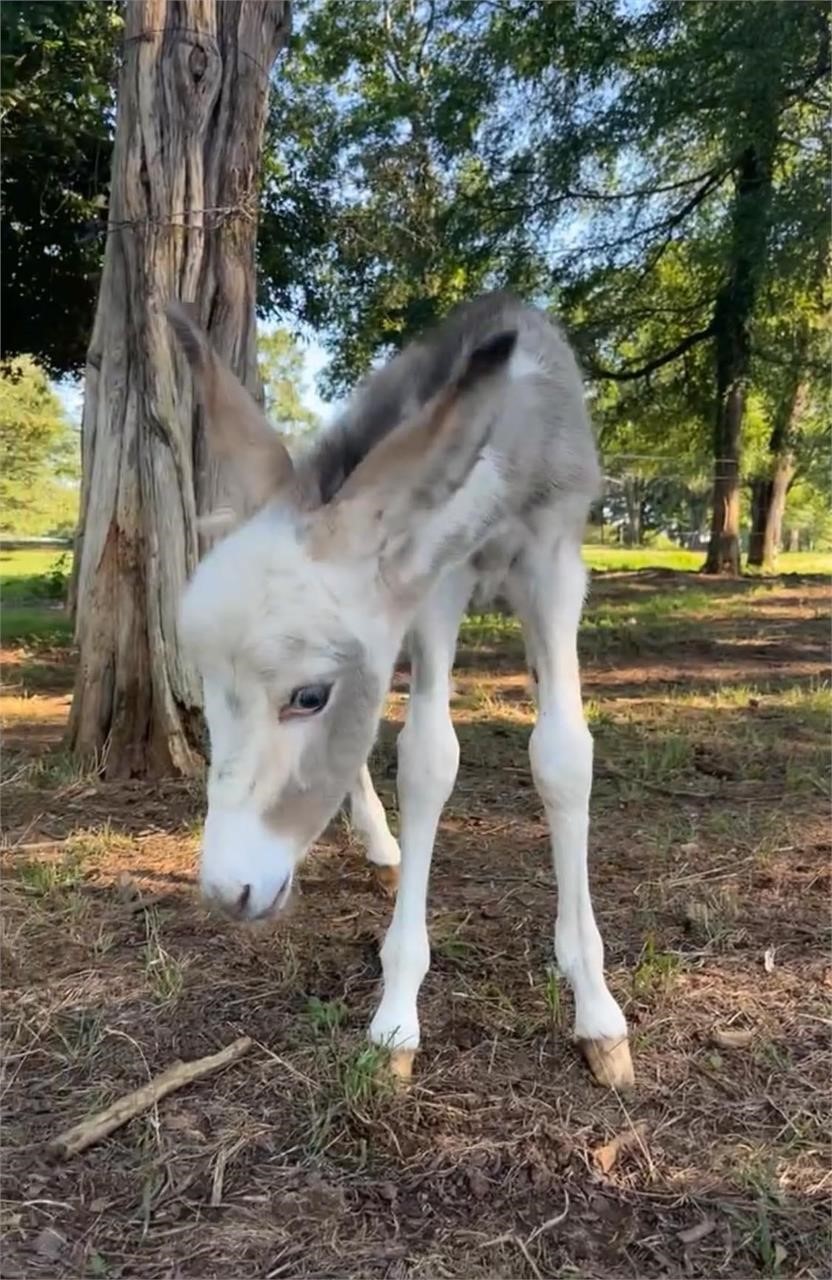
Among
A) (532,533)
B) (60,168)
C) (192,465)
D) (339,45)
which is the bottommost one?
(532,533)

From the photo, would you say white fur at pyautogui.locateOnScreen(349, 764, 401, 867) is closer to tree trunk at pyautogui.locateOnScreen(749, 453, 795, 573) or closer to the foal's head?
the foal's head

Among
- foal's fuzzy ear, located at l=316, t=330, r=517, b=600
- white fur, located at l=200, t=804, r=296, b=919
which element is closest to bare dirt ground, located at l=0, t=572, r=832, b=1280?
white fur, located at l=200, t=804, r=296, b=919

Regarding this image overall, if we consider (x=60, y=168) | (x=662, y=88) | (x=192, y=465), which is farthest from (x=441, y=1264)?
(x=60, y=168)

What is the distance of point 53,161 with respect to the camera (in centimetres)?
932

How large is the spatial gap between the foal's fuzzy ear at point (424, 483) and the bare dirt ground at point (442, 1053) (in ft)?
3.31

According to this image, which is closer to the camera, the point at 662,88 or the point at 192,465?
the point at 192,465

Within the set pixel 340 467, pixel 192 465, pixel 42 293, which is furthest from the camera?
pixel 42 293

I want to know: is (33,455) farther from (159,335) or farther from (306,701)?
(306,701)

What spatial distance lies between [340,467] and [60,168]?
29.9 ft

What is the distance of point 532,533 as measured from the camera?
2436mm

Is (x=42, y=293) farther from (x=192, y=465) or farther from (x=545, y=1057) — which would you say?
(x=545, y=1057)

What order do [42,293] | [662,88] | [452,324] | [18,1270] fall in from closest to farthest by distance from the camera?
[18,1270]
[452,324]
[662,88]
[42,293]

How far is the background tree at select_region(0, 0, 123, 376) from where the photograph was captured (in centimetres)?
822

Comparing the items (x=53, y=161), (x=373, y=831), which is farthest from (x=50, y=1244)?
(x=53, y=161)
